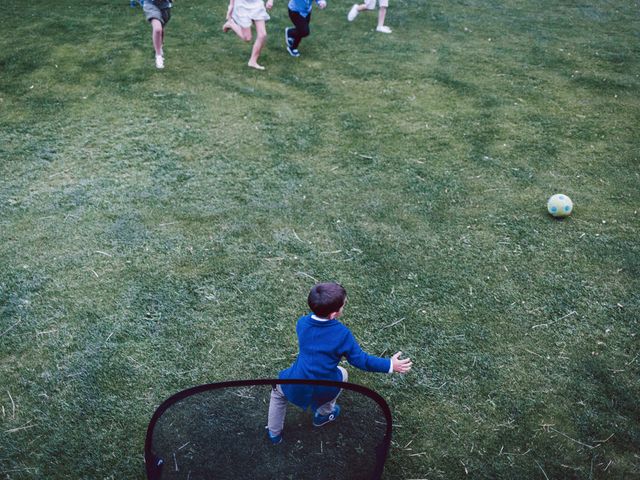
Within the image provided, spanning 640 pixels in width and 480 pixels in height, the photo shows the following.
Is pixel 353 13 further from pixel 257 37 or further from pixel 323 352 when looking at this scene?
pixel 323 352

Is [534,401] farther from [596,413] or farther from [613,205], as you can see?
[613,205]

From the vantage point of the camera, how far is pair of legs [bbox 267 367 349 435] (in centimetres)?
274

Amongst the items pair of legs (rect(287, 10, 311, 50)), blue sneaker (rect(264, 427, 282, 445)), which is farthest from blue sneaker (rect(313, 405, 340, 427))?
pair of legs (rect(287, 10, 311, 50))

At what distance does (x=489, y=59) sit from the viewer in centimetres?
807

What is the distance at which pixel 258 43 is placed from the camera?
7504mm

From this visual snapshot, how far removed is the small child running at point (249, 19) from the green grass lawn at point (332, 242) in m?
0.35

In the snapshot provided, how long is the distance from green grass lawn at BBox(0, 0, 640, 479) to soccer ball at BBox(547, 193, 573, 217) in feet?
0.31

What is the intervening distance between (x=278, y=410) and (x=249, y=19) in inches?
240

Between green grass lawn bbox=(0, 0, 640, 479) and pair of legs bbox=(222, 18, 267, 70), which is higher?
pair of legs bbox=(222, 18, 267, 70)

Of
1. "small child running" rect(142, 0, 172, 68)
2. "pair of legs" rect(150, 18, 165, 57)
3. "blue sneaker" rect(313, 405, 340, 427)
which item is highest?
"small child running" rect(142, 0, 172, 68)

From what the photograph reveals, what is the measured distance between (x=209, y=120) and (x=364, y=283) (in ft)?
10.5

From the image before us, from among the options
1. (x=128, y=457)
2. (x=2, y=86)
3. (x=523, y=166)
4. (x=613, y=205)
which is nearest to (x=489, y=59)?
(x=523, y=166)

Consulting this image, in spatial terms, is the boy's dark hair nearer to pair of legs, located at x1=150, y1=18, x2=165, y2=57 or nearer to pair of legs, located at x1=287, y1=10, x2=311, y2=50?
pair of legs, located at x1=150, y1=18, x2=165, y2=57

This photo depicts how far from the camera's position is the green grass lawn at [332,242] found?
10.0 ft
